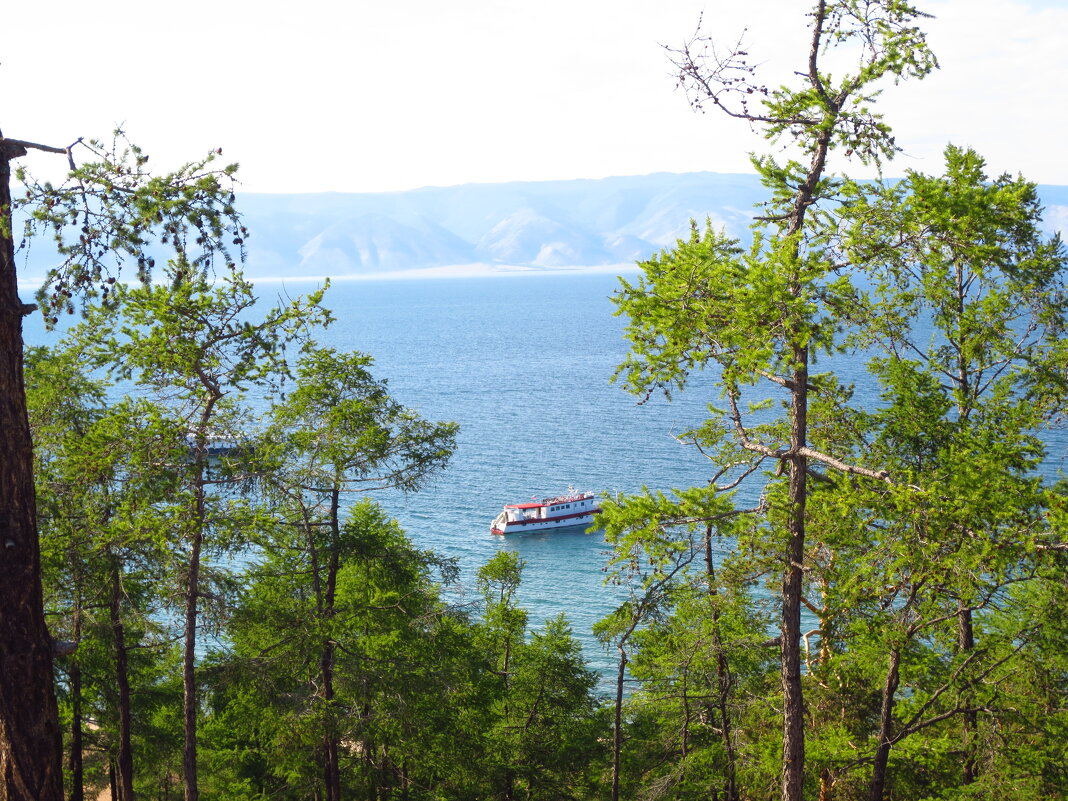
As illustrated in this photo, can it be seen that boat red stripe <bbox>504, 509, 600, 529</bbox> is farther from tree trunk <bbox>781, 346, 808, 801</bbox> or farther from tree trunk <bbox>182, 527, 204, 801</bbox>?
tree trunk <bbox>781, 346, 808, 801</bbox>

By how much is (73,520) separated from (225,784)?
29.8 ft

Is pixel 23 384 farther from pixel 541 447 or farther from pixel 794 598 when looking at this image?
pixel 541 447

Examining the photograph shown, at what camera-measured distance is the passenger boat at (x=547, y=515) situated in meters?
53.0

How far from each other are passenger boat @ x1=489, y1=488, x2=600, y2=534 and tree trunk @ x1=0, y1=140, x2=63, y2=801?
46.4m

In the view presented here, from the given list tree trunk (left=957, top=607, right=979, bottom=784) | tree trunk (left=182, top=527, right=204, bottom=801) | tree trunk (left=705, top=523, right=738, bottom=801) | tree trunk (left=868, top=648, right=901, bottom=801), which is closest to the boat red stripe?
tree trunk (left=705, top=523, right=738, bottom=801)

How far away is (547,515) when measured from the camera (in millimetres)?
53875

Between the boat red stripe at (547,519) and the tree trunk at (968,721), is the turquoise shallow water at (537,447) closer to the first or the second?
the boat red stripe at (547,519)

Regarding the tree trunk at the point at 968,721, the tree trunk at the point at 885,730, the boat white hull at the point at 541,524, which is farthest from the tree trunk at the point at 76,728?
the boat white hull at the point at 541,524

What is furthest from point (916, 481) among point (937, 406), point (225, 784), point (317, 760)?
point (225, 784)

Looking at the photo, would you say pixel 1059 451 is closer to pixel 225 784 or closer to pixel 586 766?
pixel 586 766

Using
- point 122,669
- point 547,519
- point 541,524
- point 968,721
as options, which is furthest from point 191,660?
point 547,519

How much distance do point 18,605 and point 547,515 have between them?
48507 millimetres

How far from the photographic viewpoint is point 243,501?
12.8m

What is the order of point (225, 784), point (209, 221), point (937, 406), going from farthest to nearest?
point (225, 784), point (937, 406), point (209, 221)
